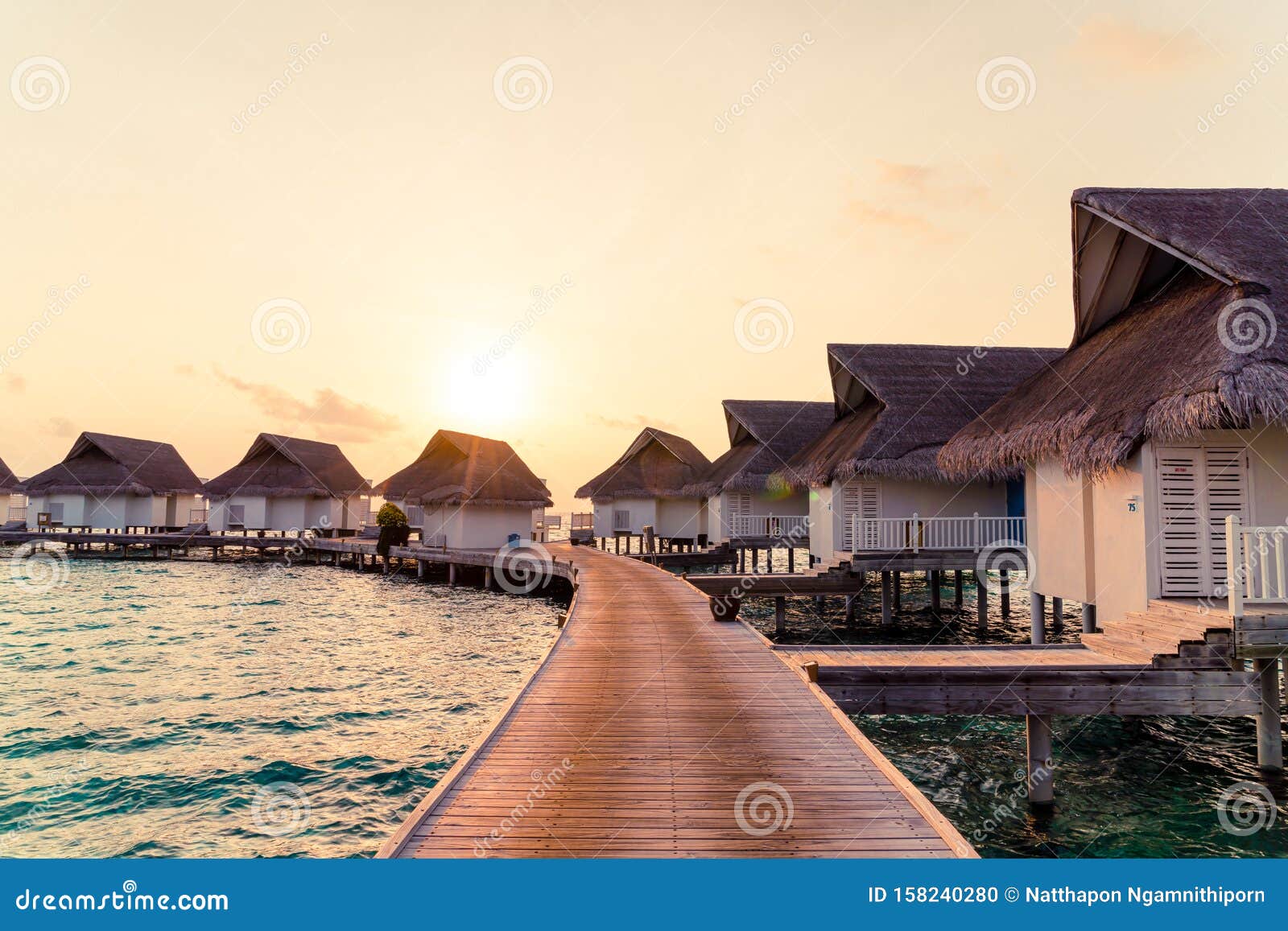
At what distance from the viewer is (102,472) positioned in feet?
138

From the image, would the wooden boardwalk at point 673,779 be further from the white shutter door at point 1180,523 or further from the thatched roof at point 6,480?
the thatched roof at point 6,480

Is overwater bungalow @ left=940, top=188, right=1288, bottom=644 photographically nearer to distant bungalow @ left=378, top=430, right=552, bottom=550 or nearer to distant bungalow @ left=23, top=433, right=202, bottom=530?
distant bungalow @ left=378, top=430, right=552, bottom=550

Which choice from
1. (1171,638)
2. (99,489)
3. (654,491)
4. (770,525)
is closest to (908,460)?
→ (770,525)

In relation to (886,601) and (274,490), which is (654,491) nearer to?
(886,601)

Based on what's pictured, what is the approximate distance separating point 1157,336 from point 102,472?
50.2 meters

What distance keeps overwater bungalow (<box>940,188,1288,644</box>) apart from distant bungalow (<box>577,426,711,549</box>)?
22.3 m

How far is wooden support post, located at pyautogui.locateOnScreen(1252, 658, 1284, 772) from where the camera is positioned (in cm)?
834

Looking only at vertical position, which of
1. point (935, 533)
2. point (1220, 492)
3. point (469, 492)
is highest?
point (469, 492)

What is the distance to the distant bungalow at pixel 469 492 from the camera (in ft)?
105

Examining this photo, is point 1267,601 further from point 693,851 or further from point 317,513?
point 317,513

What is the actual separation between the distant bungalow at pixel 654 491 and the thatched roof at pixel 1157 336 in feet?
66.3

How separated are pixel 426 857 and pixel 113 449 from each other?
4861 centimetres

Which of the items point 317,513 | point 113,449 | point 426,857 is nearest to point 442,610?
point 426,857

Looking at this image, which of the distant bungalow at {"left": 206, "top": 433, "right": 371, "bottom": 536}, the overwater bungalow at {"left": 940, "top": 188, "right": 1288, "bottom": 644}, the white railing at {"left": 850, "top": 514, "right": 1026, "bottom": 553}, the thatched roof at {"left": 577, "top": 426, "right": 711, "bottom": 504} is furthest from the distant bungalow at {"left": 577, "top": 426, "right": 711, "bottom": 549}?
the overwater bungalow at {"left": 940, "top": 188, "right": 1288, "bottom": 644}
